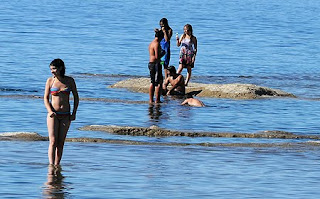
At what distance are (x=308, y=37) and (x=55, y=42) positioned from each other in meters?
14.4

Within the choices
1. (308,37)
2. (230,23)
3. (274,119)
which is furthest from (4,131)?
(230,23)

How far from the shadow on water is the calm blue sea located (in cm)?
3

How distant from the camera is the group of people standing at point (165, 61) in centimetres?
2037

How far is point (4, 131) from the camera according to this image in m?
16.6

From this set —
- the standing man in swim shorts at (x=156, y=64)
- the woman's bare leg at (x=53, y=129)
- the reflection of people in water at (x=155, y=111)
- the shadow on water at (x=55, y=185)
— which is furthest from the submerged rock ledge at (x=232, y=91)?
the woman's bare leg at (x=53, y=129)

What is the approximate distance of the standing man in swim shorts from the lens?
797 inches

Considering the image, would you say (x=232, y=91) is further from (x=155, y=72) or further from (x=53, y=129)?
(x=53, y=129)

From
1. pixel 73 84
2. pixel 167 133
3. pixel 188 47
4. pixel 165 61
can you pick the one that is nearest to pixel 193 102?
pixel 165 61

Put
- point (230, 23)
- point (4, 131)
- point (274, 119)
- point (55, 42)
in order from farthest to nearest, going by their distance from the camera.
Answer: point (230, 23), point (55, 42), point (274, 119), point (4, 131)

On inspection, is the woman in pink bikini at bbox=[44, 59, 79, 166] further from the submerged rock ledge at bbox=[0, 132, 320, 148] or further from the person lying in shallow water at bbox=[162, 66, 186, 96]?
the person lying in shallow water at bbox=[162, 66, 186, 96]

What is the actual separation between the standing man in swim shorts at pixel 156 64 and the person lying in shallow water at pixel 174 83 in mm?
1253

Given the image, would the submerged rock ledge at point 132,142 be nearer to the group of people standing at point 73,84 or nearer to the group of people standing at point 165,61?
the group of people standing at point 73,84

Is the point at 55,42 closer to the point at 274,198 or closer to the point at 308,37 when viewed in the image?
the point at 308,37

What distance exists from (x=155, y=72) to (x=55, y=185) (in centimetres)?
901
